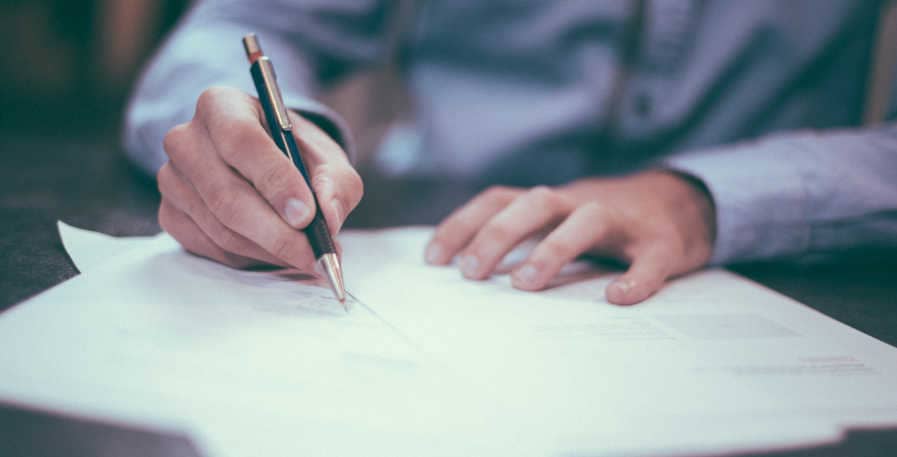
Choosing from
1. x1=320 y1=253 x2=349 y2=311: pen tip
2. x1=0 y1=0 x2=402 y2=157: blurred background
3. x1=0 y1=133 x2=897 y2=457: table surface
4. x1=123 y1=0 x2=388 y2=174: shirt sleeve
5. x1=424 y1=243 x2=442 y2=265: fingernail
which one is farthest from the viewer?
x1=0 y1=0 x2=402 y2=157: blurred background

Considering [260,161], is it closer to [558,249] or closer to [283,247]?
[283,247]

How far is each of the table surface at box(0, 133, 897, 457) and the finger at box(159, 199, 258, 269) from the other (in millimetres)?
52

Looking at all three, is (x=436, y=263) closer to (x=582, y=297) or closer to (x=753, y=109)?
(x=582, y=297)

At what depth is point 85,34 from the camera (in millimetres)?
1496

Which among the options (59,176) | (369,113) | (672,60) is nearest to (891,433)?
(672,60)

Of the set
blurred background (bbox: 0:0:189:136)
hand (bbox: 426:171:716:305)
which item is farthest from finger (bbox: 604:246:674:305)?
blurred background (bbox: 0:0:189:136)

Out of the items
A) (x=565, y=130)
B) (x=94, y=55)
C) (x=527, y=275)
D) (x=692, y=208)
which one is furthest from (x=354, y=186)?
(x=94, y=55)

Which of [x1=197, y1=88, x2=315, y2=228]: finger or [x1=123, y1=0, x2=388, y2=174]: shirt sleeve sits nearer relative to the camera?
[x1=197, y1=88, x2=315, y2=228]: finger

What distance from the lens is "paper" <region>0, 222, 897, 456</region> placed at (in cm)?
22

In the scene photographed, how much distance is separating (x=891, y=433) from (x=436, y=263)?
0.26m

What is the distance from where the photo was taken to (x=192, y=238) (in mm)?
370

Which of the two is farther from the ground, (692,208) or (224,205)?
(224,205)

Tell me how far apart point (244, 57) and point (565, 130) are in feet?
1.21

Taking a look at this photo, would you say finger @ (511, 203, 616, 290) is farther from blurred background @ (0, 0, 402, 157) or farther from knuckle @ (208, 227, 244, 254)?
blurred background @ (0, 0, 402, 157)
